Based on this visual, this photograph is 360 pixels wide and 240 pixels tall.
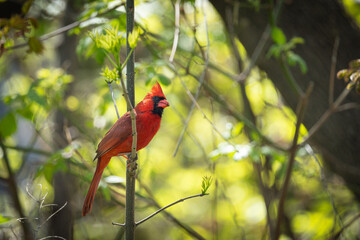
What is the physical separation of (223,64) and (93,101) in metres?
1.52

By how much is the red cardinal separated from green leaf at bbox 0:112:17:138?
2.45 feet

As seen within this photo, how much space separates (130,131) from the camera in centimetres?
198

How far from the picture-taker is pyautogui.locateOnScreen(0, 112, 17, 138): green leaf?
2.41 m

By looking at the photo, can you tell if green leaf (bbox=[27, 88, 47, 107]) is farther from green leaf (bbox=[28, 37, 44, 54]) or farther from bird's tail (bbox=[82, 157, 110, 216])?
bird's tail (bbox=[82, 157, 110, 216])

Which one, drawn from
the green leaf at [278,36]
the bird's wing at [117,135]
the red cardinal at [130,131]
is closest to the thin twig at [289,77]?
the green leaf at [278,36]

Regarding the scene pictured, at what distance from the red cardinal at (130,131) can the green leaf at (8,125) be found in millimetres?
747

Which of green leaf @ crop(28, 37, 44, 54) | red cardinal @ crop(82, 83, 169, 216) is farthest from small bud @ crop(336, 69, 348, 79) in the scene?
green leaf @ crop(28, 37, 44, 54)

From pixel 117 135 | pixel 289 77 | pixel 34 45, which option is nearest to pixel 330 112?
pixel 289 77

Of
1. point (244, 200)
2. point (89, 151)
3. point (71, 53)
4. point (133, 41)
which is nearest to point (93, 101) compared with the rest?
point (71, 53)

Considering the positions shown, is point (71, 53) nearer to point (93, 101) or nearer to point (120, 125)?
point (93, 101)

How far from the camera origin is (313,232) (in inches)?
132

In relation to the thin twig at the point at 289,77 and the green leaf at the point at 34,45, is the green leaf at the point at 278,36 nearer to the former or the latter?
the thin twig at the point at 289,77

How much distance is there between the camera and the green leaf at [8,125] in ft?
7.90

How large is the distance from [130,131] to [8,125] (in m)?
→ 0.93
